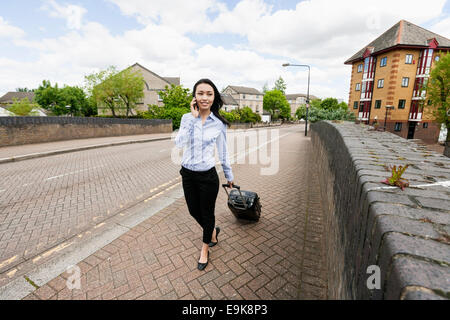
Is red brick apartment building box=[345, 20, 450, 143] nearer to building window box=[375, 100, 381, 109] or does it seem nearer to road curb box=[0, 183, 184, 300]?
building window box=[375, 100, 381, 109]

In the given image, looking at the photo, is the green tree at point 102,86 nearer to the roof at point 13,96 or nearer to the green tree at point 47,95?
the green tree at point 47,95

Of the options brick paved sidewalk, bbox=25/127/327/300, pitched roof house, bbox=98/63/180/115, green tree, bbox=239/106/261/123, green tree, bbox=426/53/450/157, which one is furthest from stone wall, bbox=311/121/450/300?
green tree, bbox=239/106/261/123

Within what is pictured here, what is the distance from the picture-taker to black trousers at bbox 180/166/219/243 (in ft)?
8.93

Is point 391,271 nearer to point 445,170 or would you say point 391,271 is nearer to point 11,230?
point 445,170

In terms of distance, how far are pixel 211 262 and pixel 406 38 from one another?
36.7 m

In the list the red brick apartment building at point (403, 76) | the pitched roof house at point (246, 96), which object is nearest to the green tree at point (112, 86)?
the red brick apartment building at point (403, 76)

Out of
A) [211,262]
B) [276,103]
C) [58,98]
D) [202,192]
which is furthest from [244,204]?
[276,103]

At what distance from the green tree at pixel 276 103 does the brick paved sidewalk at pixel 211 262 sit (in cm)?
7495

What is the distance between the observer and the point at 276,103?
7556 cm

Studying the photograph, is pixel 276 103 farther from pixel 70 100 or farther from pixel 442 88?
pixel 70 100
